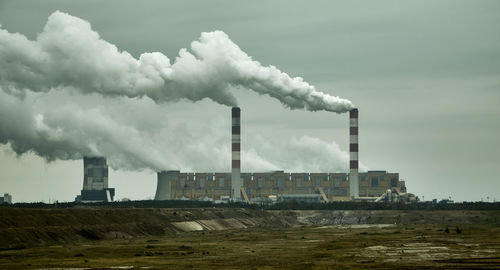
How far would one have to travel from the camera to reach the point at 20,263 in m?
60.9

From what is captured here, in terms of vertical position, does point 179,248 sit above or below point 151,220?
below

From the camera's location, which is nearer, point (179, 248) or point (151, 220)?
point (179, 248)

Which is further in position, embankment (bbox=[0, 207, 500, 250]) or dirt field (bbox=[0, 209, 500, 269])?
embankment (bbox=[0, 207, 500, 250])

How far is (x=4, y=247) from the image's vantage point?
7550 cm

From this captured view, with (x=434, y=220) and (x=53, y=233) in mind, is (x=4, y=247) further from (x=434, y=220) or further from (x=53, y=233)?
(x=434, y=220)

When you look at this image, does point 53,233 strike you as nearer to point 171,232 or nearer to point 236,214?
point 171,232

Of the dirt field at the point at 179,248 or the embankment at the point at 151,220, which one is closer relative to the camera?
the dirt field at the point at 179,248

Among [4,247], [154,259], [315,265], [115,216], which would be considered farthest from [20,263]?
[115,216]

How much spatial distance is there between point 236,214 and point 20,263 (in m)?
104

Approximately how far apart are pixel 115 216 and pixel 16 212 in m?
22.9

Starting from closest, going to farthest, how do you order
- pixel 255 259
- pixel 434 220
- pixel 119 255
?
pixel 255 259 < pixel 119 255 < pixel 434 220

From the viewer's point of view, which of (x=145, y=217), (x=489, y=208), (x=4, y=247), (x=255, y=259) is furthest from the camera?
(x=489, y=208)

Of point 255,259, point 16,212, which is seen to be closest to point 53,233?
point 16,212

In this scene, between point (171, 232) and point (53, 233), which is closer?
point (53, 233)
